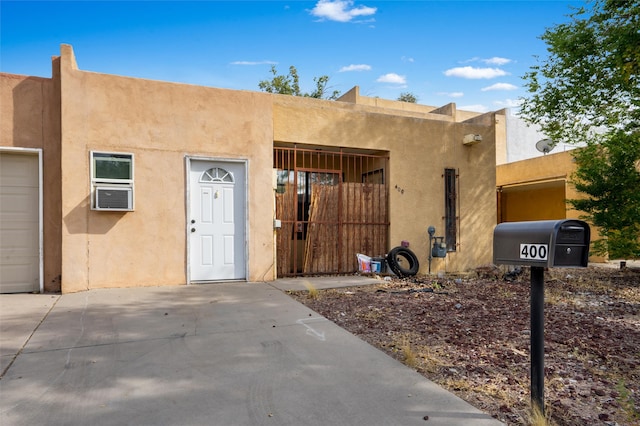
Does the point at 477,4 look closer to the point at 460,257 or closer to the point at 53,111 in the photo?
the point at 460,257

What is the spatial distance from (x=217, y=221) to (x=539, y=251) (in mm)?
6020

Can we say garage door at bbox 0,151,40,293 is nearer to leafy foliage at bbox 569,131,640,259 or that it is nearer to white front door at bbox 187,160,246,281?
white front door at bbox 187,160,246,281

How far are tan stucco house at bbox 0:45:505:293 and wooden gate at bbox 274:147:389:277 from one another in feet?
0.09

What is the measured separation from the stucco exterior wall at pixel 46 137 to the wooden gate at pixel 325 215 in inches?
156

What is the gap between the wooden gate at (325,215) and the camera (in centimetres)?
834

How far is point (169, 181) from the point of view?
698 cm

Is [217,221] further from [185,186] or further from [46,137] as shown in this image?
[46,137]

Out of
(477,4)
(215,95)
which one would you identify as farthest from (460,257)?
(215,95)

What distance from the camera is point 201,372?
3250 millimetres

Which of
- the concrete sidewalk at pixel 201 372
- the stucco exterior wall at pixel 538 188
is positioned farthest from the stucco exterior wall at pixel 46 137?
the stucco exterior wall at pixel 538 188

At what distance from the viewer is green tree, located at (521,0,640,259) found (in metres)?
8.52

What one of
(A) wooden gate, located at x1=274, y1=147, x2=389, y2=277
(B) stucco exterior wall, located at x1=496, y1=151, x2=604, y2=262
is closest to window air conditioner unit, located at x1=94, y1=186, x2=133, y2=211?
(A) wooden gate, located at x1=274, y1=147, x2=389, y2=277

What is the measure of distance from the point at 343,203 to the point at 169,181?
12.3ft

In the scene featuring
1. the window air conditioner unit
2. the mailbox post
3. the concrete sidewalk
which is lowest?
the concrete sidewalk
